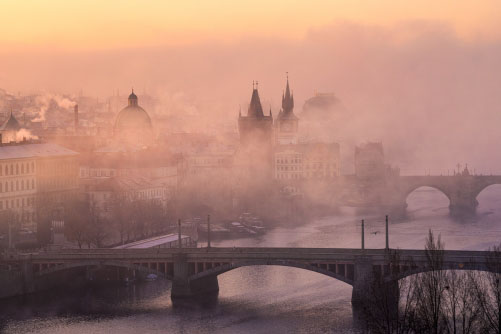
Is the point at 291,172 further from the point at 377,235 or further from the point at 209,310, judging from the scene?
the point at 209,310

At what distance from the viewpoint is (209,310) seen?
55.2m

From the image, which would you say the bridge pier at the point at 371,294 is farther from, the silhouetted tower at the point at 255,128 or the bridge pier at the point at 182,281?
the silhouetted tower at the point at 255,128

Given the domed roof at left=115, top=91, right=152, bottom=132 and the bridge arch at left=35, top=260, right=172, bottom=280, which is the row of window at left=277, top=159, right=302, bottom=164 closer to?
the domed roof at left=115, top=91, right=152, bottom=132

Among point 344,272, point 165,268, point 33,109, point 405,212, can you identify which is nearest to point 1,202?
point 165,268

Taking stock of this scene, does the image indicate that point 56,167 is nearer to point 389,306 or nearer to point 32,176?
point 32,176

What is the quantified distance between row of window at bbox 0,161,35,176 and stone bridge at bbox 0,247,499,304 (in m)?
17.1

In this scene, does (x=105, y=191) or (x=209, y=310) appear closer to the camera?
(x=209, y=310)

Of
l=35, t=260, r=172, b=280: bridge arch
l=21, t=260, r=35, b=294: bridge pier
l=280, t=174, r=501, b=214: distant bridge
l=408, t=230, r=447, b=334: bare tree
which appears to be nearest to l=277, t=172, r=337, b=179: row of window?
l=280, t=174, r=501, b=214: distant bridge

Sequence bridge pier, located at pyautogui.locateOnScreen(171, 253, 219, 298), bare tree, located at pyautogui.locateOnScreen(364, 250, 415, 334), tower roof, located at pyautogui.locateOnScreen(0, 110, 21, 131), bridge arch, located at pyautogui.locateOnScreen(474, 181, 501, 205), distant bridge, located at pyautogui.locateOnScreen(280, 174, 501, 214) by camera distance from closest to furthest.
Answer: bare tree, located at pyautogui.locateOnScreen(364, 250, 415, 334), bridge pier, located at pyautogui.locateOnScreen(171, 253, 219, 298), tower roof, located at pyautogui.locateOnScreen(0, 110, 21, 131), distant bridge, located at pyautogui.locateOnScreen(280, 174, 501, 214), bridge arch, located at pyautogui.locateOnScreen(474, 181, 501, 205)

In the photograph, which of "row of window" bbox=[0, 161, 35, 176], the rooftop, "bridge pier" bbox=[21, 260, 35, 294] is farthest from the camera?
the rooftop

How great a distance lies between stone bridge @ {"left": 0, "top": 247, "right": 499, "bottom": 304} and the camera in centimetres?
5369

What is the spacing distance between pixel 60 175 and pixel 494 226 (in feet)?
88.7

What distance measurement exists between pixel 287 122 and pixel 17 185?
5354 cm

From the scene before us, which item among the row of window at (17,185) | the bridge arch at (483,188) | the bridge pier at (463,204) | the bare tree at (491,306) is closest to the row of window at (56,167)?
the row of window at (17,185)
